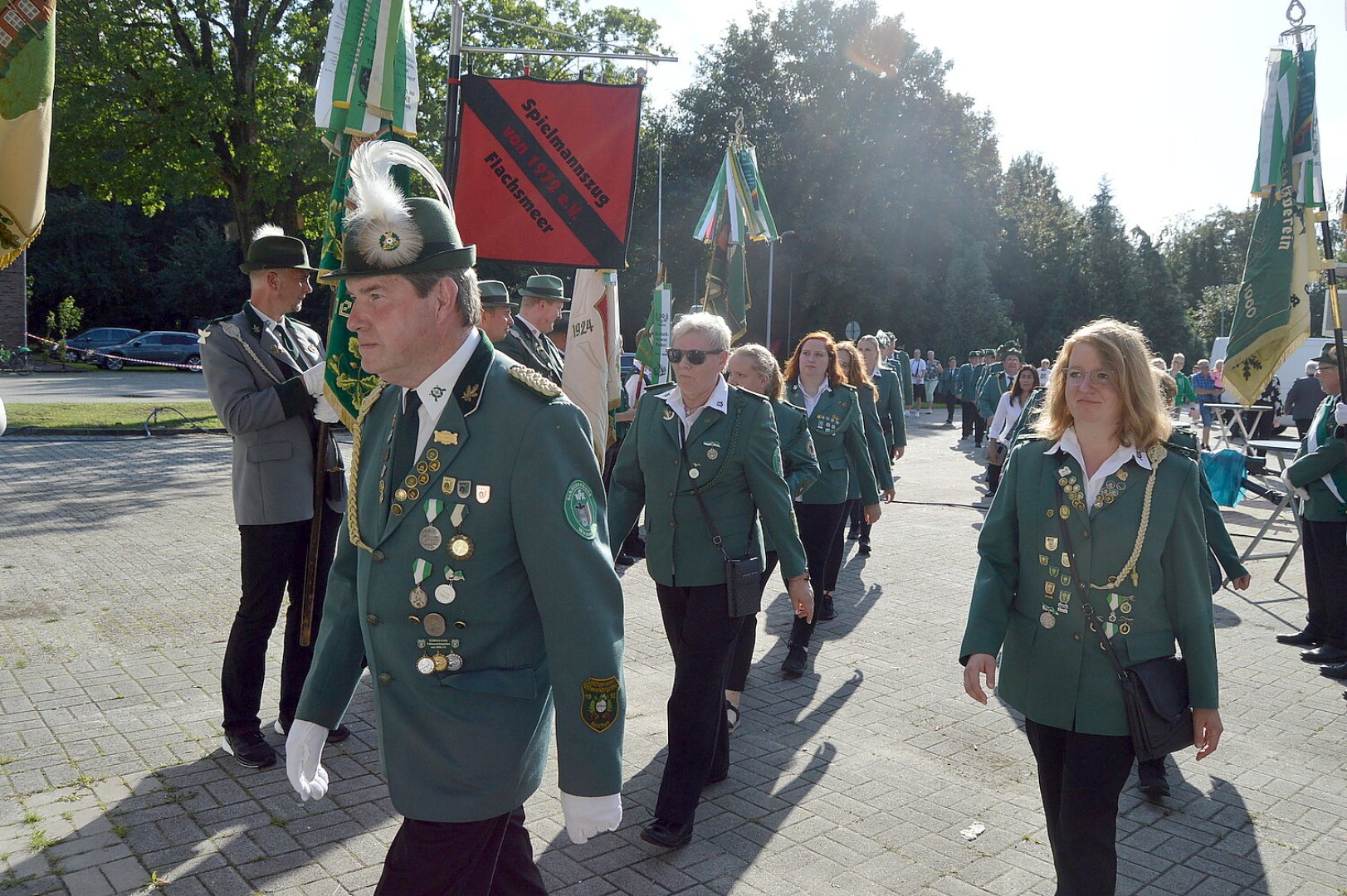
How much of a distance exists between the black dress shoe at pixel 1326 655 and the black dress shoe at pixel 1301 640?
216mm

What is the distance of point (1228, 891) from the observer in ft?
13.0

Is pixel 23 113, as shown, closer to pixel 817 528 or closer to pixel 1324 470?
pixel 817 528

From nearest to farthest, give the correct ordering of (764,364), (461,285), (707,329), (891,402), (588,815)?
(588,815), (461,285), (707,329), (764,364), (891,402)

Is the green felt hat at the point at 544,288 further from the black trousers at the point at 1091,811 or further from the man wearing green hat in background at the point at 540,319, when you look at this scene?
the black trousers at the point at 1091,811

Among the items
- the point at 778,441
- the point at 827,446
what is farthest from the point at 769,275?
the point at 778,441

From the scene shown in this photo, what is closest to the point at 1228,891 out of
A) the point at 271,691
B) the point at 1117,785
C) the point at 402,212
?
the point at 1117,785

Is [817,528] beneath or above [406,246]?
beneath

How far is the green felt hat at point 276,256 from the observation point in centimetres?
486

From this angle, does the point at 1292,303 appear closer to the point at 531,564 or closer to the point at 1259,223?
the point at 1259,223

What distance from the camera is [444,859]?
236cm

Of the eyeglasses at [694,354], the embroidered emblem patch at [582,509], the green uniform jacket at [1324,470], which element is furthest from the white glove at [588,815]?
the green uniform jacket at [1324,470]

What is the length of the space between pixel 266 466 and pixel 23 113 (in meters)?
2.15

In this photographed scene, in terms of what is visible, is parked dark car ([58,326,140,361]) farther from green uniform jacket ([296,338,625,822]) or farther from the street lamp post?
green uniform jacket ([296,338,625,822])

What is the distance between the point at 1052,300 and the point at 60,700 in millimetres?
52470
